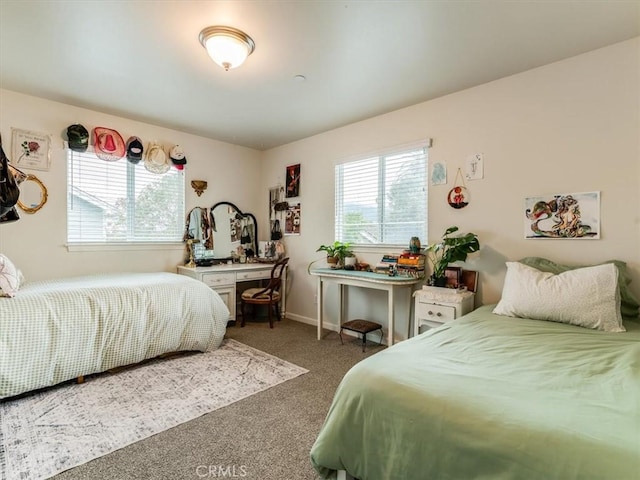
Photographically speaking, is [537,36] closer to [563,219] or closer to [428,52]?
[428,52]

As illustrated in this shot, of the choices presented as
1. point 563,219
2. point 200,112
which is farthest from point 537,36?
point 200,112

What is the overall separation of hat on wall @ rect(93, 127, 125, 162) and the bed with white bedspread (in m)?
1.37

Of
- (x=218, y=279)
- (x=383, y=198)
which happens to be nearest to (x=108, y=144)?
(x=218, y=279)

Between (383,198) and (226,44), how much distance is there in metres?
2.16

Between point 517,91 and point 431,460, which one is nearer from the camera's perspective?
point 431,460

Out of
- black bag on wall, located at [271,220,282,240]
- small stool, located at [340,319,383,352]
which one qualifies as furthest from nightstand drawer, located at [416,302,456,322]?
black bag on wall, located at [271,220,282,240]

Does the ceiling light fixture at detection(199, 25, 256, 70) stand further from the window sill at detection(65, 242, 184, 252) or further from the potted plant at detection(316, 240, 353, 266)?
the window sill at detection(65, 242, 184, 252)

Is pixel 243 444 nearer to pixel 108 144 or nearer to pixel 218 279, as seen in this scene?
pixel 218 279

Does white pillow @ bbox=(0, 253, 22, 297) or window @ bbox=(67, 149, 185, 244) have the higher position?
window @ bbox=(67, 149, 185, 244)

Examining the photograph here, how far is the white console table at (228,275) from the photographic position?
3889 mm

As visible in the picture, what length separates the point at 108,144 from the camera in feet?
11.8

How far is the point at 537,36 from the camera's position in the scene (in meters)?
2.13

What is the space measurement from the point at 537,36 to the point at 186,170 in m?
3.92

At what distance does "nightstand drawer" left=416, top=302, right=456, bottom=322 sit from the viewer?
8.50 feet
